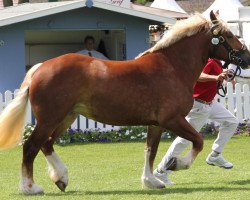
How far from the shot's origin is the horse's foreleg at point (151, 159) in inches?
401

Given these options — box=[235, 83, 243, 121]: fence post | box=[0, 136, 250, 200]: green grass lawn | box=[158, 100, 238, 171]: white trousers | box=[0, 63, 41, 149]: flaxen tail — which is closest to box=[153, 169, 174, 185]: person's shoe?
box=[0, 136, 250, 200]: green grass lawn

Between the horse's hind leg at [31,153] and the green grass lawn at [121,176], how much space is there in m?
0.14

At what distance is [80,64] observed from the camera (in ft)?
32.2

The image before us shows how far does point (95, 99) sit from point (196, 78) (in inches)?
53.1

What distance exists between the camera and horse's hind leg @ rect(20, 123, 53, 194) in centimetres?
966

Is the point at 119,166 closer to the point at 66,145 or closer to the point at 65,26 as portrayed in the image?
the point at 66,145

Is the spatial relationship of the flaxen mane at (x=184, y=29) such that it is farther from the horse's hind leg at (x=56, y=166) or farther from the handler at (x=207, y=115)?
the horse's hind leg at (x=56, y=166)

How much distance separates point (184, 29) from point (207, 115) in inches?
65.2

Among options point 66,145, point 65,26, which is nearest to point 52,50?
point 65,26

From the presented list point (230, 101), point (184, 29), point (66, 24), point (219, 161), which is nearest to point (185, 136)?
point (184, 29)

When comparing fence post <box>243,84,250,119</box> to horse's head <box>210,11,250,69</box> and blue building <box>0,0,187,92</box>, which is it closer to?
blue building <box>0,0,187,92</box>

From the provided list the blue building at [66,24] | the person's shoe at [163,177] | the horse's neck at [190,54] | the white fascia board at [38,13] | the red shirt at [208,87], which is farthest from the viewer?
the blue building at [66,24]

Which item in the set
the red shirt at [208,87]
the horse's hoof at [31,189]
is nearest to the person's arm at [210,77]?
the red shirt at [208,87]

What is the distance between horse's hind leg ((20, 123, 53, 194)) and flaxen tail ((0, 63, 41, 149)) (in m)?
0.29
